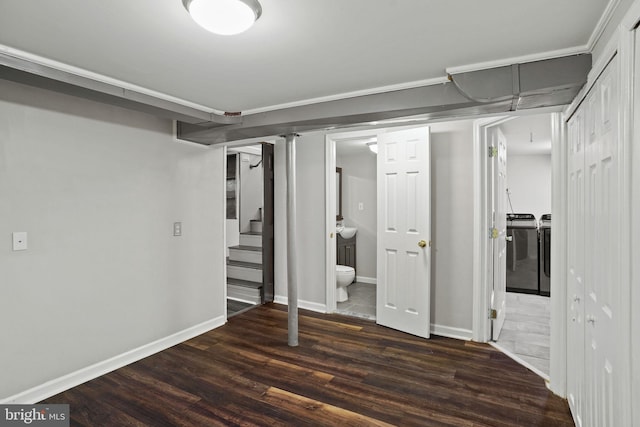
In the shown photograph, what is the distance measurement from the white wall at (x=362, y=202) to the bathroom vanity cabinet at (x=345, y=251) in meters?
0.17

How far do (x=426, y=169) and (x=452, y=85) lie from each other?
1201mm

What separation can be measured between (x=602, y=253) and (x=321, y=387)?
192 centimetres

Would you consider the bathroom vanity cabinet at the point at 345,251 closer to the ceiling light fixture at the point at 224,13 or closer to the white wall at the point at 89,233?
the white wall at the point at 89,233

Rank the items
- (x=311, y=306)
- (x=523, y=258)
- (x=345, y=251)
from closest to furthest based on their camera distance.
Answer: (x=311, y=306) < (x=523, y=258) < (x=345, y=251)

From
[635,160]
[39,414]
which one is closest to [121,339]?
[39,414]

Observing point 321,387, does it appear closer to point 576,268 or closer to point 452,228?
point 576,268

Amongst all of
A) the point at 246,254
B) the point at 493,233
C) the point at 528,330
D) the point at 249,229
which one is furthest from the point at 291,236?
the point at 249,229

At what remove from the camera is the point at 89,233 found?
265cm

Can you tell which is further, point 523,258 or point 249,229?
point 249,229

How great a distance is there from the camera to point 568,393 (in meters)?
2.30

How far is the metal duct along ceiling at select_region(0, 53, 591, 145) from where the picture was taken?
6.30 feet

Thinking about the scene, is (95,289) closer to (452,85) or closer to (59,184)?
(59,184)

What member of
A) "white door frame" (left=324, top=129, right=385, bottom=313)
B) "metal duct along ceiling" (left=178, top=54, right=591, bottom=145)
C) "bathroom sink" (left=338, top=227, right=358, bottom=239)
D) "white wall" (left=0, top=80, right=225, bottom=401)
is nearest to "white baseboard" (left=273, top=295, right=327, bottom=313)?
"white door frame" (left=324, top=129, right=385, bottom=313)

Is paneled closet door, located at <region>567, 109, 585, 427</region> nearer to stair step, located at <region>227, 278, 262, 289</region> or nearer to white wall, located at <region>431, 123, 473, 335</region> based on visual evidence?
white wall, located at <region>431, 123, 473, 335</region>
